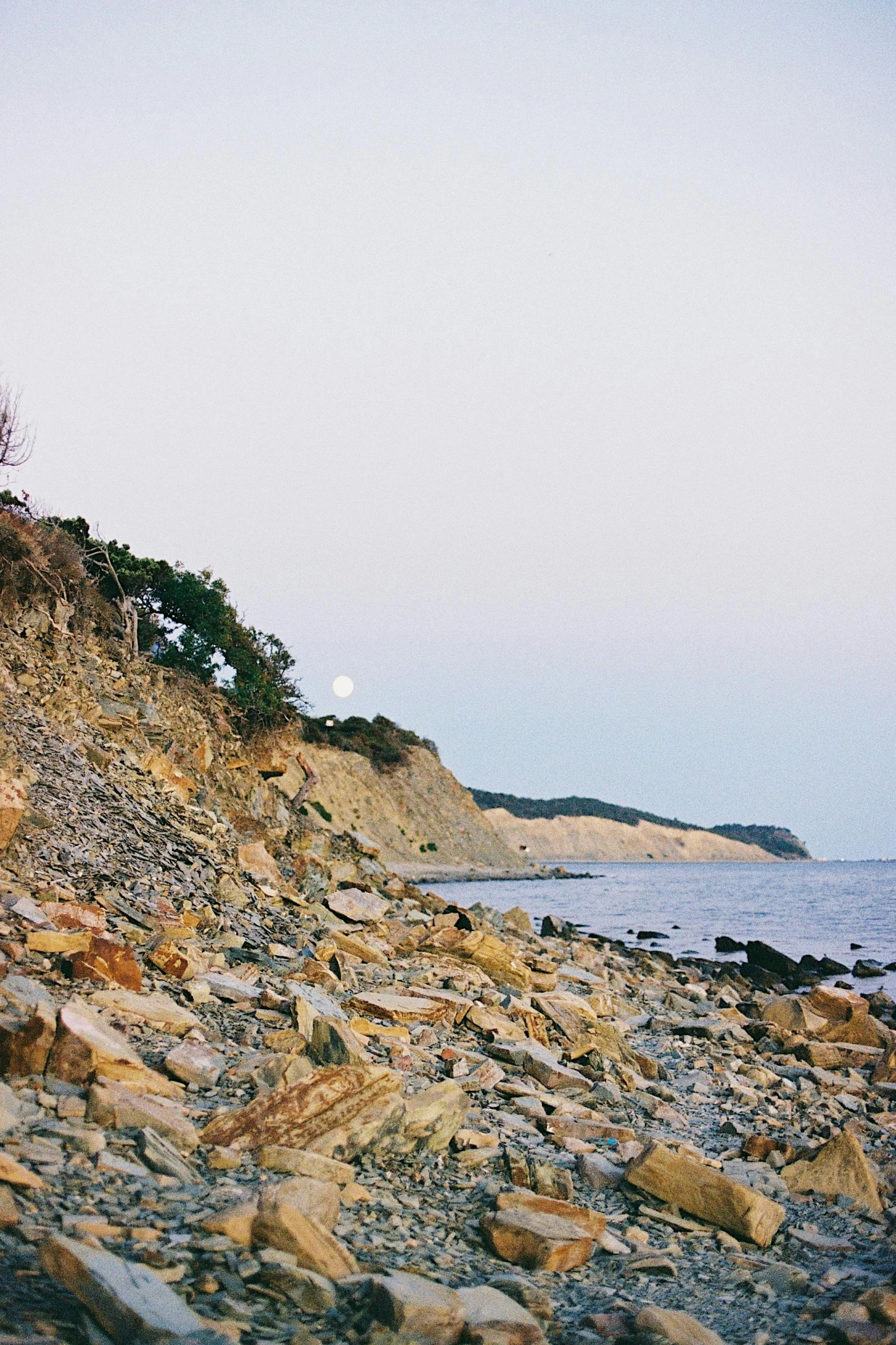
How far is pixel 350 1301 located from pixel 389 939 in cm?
890

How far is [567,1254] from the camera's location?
428 cm

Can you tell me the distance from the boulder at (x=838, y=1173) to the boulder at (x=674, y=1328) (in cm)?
272

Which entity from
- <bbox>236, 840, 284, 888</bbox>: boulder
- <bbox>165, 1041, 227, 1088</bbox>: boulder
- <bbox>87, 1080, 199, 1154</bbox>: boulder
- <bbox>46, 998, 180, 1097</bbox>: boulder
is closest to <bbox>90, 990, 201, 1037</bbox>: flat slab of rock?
<bbox>165, 1041, 227, 1088</bbox>: boulder

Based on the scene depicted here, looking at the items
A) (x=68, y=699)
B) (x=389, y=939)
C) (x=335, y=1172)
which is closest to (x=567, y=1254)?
(x=335, y=1172)

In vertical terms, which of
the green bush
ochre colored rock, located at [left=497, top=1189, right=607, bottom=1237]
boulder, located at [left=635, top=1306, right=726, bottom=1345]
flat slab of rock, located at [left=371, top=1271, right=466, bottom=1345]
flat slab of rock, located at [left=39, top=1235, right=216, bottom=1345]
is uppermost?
the green bush

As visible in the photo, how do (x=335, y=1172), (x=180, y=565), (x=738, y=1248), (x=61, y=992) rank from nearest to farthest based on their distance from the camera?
(x=335, y=1172)
(x=738, y=1248)
(x=61, y=992)
(x=180, y=565)

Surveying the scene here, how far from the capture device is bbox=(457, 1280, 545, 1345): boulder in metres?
3.37

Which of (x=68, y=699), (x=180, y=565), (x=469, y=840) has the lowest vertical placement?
(x=469, y=840)

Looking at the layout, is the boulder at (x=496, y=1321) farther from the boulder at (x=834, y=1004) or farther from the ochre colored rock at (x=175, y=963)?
the boulder at (x=834, y=1004)

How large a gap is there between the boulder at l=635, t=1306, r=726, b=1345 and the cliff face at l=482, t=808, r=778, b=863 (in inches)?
4848

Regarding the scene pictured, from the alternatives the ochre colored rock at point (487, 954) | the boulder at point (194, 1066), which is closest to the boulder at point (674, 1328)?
the boulder at point (194, 1066)

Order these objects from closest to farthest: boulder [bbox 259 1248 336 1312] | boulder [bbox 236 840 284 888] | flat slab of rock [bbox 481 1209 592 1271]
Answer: boulder [bbox 259 1248 336 1312]
flat slab of rock [bbox 481 1209 592 1271]
boulder [bbox 236 840 284 888]

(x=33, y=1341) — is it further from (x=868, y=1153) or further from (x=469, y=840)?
(x=469, y=840)

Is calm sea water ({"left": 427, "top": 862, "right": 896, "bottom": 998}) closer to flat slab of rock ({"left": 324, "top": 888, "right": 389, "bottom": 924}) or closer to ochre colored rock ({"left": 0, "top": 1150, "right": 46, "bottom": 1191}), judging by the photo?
flat slab of rock ({"left": 324, "top": 888, "right": 389, "bottom": 924})
